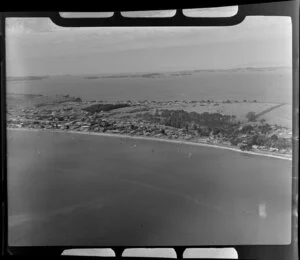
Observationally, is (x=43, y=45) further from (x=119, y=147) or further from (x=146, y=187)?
(x=146, y=187)

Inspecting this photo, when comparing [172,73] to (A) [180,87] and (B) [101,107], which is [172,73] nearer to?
(A) [180,87]

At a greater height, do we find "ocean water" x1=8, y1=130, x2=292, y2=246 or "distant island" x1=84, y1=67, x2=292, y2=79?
"distant island" x1=84, y1=67, x2=292, y2=79

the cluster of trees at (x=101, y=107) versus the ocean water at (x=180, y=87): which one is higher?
the ocean water at (x=180, y=87)

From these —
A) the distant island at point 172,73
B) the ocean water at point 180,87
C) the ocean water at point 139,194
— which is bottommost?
the ocean water at point 139,194

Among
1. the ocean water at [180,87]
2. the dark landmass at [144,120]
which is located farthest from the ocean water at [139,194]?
the ocean water at [180,87]

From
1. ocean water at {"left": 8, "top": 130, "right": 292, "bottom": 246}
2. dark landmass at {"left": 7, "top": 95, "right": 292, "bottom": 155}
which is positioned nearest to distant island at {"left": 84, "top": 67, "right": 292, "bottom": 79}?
dark landmass at {"left": 7, "top": 95, "right": 292, "bottom": 155}

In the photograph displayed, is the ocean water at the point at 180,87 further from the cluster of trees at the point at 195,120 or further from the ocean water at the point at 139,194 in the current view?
the ocean water at the point at 139,194

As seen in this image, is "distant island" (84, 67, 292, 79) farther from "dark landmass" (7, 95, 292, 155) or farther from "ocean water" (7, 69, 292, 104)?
"dark landmass" (7, 95, 292, 155)
